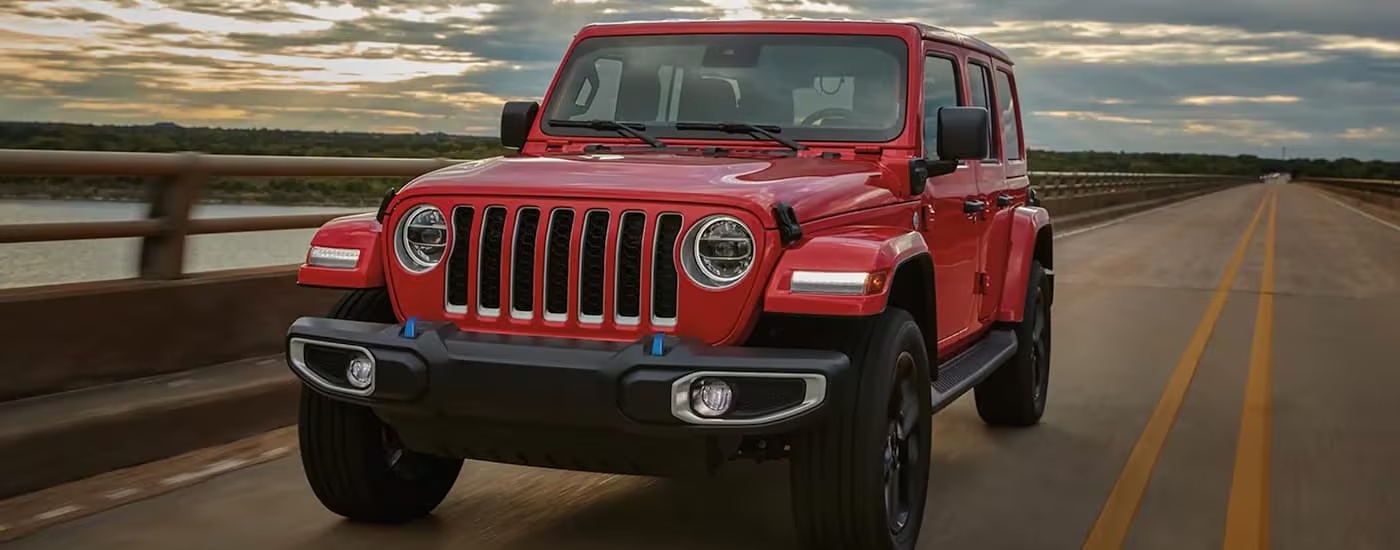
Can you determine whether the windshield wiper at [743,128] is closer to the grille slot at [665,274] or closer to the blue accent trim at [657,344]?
the grille slot at [665,274]

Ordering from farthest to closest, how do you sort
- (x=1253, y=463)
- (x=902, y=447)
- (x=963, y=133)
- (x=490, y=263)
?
(x=1253, y=463)
(x=963, y=133)
(x=902, y=447)
(x=490, y=263)

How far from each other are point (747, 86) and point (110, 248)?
3.01 meters

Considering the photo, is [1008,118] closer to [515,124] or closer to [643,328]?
Result: [515,124]

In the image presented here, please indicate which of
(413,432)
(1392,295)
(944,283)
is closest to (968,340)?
(944,283)

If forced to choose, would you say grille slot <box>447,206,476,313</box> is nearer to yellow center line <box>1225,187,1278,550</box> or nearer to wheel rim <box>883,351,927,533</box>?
wheel rim <box>883,351,927,533</box>

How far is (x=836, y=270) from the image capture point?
473cm

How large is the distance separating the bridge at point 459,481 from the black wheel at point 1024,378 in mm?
116

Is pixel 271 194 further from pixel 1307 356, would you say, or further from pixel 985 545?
pixel 1307 356

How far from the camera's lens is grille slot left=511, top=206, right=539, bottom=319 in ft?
16.0

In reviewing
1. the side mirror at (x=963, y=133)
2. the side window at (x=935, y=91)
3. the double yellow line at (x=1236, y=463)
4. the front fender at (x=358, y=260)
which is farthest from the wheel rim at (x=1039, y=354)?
the front fender at (x=358, y=260)

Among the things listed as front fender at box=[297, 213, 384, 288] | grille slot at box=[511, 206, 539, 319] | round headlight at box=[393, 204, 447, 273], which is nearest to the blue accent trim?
grille slot at box=[511, 206, 539, 319]

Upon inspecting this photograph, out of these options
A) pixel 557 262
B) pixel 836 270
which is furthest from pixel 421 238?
pixel 836 270

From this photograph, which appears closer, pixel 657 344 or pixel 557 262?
pixel 657 344

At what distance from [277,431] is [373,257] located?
8.38 ft
